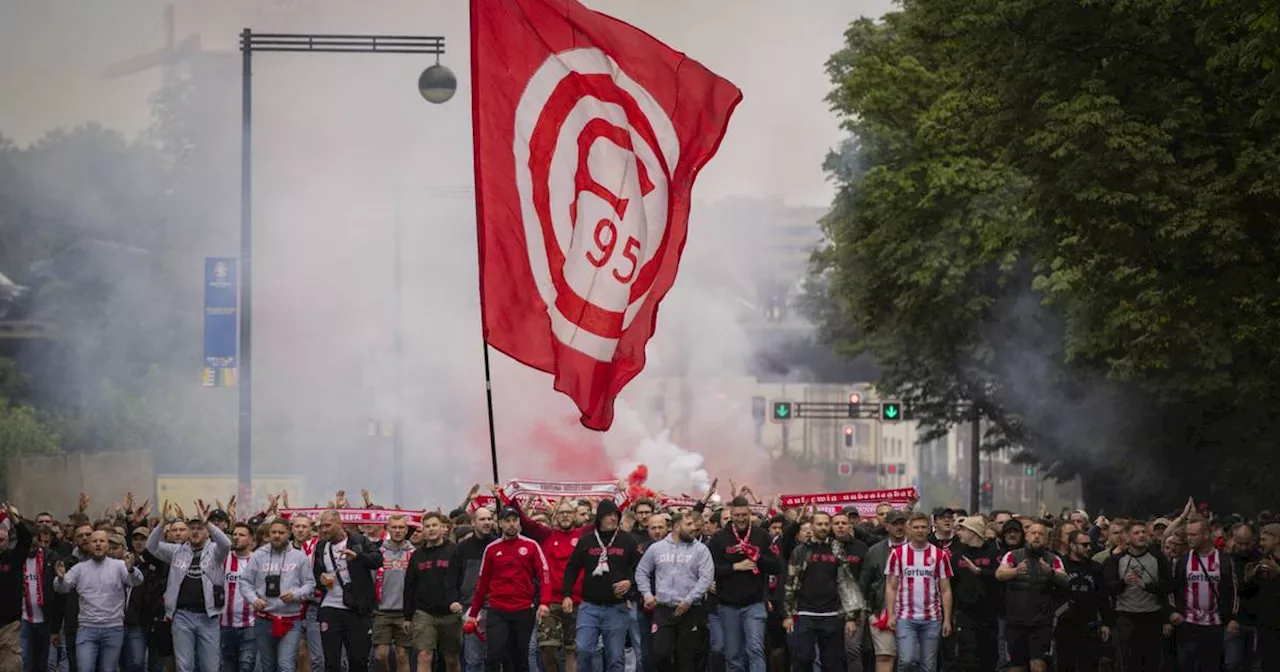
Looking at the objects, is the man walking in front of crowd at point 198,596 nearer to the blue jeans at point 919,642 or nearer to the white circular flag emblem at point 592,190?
the white circular flag emblem at point 592,190

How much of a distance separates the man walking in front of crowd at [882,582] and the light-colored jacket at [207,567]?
5448 mm

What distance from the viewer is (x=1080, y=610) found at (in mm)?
19484

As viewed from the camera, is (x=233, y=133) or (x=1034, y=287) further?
(x=233, y=133)

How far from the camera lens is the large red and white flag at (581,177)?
1426 centimetres

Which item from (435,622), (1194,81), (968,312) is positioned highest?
(1194,81)

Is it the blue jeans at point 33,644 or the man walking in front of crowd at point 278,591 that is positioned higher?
the man walking in front of crowd at point 278,591

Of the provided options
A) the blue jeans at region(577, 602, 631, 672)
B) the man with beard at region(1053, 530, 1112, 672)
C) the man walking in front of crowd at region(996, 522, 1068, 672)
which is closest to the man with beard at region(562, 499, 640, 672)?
the blue jeans at region(577, 602, 631, 672)

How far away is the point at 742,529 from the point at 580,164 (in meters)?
4.74

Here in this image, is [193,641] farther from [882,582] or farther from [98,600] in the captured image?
[882,582]

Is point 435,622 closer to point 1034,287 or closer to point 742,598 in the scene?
point 742,598

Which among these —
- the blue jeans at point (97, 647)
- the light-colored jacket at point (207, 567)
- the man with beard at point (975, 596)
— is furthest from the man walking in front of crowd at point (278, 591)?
the man with beard at point (975, 596)

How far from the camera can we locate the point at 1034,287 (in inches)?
1377

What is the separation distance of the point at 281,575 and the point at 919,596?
5339mm


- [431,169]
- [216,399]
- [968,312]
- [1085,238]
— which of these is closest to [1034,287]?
[968,312]
